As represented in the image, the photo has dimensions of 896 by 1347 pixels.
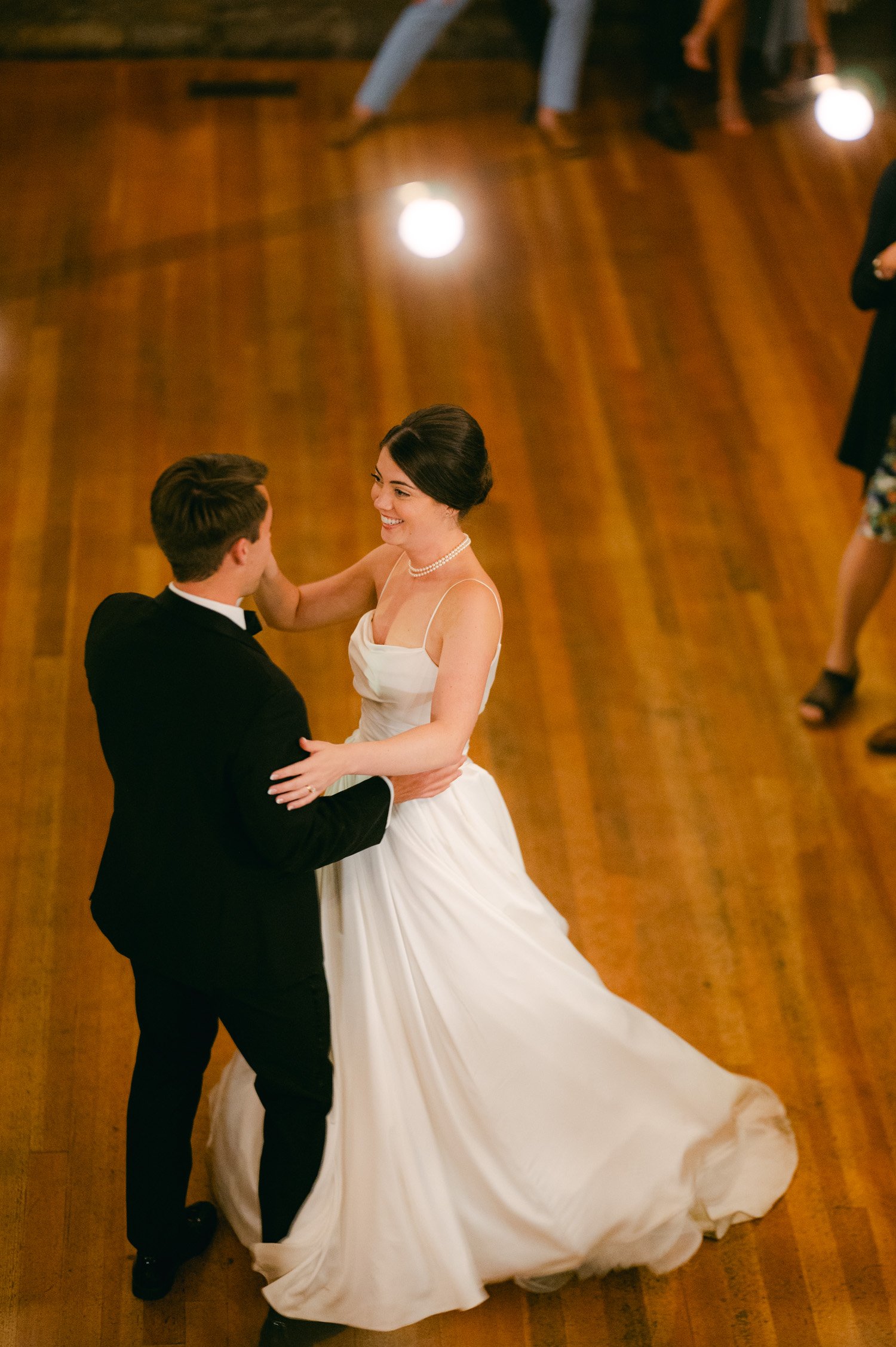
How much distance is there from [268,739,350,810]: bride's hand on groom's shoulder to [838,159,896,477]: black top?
74.5 inches

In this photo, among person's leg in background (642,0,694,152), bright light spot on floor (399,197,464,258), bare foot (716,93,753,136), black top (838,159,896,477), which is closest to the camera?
black top (838,159,896,477)

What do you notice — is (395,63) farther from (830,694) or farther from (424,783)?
(424,783)

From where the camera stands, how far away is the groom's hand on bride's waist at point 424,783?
2.10 meters

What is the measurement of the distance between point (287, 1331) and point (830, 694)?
6.96 feet

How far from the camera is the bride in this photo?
211 centimetres

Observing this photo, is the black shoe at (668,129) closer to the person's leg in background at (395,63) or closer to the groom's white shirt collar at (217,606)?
the person's leg in background at (395,63)

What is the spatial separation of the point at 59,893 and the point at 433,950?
120 cm

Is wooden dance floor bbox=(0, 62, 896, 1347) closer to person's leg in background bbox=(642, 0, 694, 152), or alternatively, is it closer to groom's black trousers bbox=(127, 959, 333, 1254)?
person's leg in background bbox=(642, 0, 694, 152)

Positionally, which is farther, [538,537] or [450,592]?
[538,537]

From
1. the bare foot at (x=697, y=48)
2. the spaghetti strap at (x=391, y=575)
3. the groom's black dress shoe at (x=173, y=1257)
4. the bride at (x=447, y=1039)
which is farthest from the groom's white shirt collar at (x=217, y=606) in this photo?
the bare foot at (x=697, y=48)

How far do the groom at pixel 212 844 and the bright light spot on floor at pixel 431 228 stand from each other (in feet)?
10.9

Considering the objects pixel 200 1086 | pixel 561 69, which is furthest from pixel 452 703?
pixel 561 69

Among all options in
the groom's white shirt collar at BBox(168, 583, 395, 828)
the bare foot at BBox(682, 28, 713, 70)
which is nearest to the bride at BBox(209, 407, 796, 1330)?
the groom's white shirt collar at BBox(168, 583, 395, 828)

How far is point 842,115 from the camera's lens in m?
5.52
